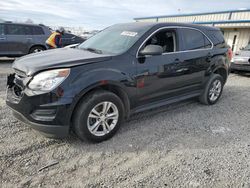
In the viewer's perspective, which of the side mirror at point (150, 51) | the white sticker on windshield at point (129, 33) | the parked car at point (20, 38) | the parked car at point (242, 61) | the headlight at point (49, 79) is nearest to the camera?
the headlight at point (49, 79)

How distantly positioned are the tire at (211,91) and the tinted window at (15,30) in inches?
347

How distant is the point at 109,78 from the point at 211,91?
299 centimetres

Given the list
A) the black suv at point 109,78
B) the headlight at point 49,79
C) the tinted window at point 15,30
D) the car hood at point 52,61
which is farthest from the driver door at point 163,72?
the tinted window at point 15,30

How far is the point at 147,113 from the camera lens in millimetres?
4379

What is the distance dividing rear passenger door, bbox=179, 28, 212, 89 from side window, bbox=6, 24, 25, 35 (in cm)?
847

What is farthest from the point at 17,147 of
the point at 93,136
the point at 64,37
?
the point at 64,37

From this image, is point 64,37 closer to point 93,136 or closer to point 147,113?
point 147,113

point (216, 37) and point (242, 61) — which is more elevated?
point (216, 37)

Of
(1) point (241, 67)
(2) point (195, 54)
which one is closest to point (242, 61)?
(1) point (241, 67)

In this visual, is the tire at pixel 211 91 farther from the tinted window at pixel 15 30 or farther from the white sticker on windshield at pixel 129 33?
the tinted window at pixel 15 30

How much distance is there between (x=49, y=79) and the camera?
2.74 metres

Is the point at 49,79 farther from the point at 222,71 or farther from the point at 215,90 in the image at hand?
the point at 222,71

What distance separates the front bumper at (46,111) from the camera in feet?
8.95

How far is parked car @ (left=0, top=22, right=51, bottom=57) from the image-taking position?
375 inches
